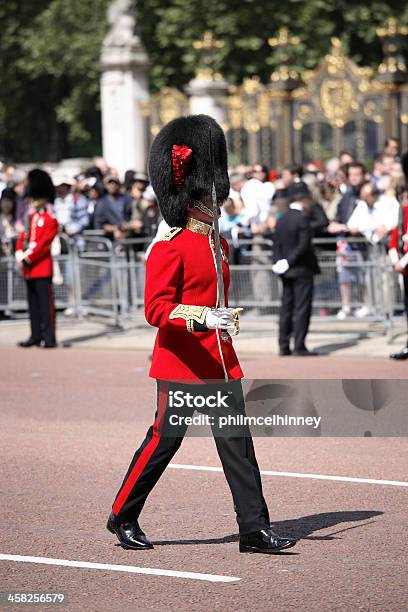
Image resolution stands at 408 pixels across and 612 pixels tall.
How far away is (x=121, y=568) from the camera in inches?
269

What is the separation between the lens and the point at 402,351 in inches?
563

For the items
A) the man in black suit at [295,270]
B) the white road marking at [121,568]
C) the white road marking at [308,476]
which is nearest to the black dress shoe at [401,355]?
the man in black suit at [295,270]

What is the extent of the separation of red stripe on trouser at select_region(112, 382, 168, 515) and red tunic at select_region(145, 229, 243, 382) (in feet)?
0.34

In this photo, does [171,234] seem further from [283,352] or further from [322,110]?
[322,110]

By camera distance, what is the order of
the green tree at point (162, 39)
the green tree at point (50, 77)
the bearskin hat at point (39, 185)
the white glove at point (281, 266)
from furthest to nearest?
the green tree at point (50, 77) → the green tree at point (162, 39) → the bearskin hat at point (39, 185) → the white glove at point (281, 266)

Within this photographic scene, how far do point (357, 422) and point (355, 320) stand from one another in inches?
223

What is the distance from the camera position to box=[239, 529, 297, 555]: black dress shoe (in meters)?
6.95

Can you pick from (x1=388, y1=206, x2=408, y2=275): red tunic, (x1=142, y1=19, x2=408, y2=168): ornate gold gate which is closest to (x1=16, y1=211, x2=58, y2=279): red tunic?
(x1=388, y1=206, x2=408, y2=275): red tunic

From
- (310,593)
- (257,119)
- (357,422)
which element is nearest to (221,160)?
(310,593)

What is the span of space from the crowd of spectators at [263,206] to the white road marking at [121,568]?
332 inches

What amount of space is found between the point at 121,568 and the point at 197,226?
152 cm

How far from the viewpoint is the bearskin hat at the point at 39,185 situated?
1566 centimetres

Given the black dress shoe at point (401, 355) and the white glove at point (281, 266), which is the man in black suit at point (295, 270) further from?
the black dress shoe at point (401, 355)

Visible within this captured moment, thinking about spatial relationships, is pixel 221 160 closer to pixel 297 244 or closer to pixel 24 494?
pixel 24 494
